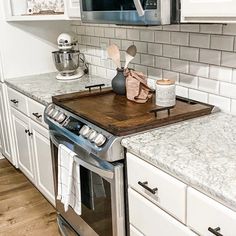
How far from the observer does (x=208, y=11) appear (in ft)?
4.28

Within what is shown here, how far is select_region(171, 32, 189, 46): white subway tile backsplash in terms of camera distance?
6.33 feet

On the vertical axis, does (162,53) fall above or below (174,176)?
above

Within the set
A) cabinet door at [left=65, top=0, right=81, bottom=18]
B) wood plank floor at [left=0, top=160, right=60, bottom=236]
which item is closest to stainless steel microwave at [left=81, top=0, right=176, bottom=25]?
cabinet door at [left=65, top=0, right=81, bottom=18]

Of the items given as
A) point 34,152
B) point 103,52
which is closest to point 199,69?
point 103,52

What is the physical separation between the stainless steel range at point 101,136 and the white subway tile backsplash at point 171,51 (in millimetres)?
264

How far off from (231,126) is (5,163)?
246 centimetres

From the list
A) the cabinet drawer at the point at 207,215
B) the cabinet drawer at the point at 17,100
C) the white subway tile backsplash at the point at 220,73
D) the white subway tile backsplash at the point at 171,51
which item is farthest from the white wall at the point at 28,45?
the cabinet drawer at the point at 207,215

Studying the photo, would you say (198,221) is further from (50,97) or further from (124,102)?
(50,97)

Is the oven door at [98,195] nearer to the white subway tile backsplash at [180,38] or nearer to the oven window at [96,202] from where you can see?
the oven window at [96,202]

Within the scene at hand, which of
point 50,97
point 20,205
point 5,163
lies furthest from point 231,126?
point 5,163

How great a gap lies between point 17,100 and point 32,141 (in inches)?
14.0

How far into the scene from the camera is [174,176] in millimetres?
1262

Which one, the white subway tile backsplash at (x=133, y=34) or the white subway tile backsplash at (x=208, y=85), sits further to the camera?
the white subway tile backsplash at (x=133, y=34)

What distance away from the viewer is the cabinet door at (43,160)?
7.91 ft
